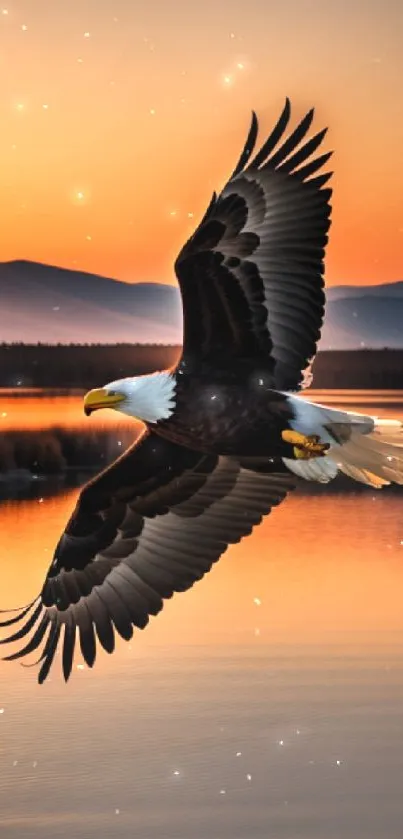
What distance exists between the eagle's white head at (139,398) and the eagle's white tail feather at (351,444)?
56 centimetres

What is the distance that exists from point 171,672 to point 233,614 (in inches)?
99.8

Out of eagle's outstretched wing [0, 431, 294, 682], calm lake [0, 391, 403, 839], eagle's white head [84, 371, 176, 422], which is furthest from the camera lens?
calm lake [0, 391, 403, 839]

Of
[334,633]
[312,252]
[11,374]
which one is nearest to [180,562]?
[312,252]

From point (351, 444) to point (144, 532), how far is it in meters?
1.30

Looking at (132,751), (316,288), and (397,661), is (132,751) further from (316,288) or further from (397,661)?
(316,288)

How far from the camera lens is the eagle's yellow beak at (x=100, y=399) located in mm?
7389

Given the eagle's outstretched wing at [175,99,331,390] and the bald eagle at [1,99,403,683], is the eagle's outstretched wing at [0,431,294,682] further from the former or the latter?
the eagle's outstretched wing at [175,99,331,390]

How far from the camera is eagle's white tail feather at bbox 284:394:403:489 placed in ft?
24.8

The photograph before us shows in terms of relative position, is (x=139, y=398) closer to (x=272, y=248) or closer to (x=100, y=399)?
(x=100, y=399)

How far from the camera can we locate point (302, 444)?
7.55m

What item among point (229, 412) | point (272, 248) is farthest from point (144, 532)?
point (272, 248)

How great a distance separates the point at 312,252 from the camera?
7484 mm

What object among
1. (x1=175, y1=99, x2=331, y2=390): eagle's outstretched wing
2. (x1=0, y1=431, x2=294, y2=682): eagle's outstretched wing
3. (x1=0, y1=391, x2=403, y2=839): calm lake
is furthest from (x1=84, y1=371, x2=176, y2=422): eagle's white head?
(x1=0, y1=391, x2=403, y2=839): calm lake

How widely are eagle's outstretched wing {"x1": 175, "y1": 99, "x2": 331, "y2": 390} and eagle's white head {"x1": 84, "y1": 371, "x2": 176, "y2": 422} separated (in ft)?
1.29
